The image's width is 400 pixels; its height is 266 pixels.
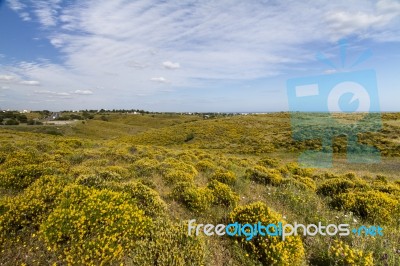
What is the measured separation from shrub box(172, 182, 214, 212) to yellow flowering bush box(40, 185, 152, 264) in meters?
1.66

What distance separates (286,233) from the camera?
14.7ft

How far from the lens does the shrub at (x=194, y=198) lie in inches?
234

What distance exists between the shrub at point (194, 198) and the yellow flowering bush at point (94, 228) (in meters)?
1.66

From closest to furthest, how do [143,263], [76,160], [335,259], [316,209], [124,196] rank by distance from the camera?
[143,263] < [335,259] < [124,196] < [316,209] < [76,160]

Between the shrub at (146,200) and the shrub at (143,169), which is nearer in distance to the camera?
the shrub at (146,200)

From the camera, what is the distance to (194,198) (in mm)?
6051

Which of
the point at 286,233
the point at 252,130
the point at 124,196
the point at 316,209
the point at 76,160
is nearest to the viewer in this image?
the point at 286,233

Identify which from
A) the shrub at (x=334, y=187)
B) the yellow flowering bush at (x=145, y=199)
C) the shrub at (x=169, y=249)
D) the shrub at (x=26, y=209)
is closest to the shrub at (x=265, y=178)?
the shrub at (x=334, y=187)

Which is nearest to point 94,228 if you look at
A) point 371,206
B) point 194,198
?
point 194,198

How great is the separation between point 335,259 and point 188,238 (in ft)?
8.69

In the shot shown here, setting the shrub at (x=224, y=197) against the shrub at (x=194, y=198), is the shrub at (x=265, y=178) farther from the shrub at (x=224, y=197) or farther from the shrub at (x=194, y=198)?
the shrub at (x=194, y=198)

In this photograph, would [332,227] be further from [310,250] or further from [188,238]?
[188,238]

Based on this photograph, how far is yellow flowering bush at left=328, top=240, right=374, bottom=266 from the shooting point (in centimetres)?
391

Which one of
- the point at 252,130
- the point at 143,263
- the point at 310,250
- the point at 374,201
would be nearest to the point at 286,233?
the point at 310,250
